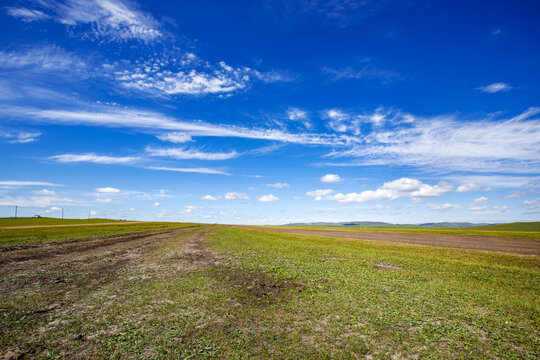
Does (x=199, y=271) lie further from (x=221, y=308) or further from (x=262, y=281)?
(x=221, y=308)

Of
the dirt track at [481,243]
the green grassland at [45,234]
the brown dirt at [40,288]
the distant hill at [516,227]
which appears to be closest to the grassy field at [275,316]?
the brown dirt at [40,288]

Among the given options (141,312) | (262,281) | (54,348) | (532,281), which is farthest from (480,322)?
(54,348)

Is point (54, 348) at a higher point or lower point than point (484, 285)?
higher

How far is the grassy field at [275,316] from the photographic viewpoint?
22.2 ft

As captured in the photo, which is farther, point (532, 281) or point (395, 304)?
point (532, 281)

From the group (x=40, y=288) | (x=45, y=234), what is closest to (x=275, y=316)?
(x=40, y=288)

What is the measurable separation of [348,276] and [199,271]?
10.5 meters

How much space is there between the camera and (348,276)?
50.5 ft

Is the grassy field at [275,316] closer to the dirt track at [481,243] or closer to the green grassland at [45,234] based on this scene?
the dirt track at [481,243]

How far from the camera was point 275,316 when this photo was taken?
29.8 ft

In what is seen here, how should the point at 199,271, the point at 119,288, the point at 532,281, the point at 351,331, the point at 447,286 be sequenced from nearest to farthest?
the point at 351,331 → the point at 119,288 → the point at 447,286 → the point at 532,281 → the point at 199,271

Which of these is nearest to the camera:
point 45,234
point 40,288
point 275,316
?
point 275,316

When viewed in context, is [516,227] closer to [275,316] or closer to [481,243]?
[481,243]

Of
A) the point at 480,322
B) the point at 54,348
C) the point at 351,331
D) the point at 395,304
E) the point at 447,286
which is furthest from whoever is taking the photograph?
the point at 447,286
